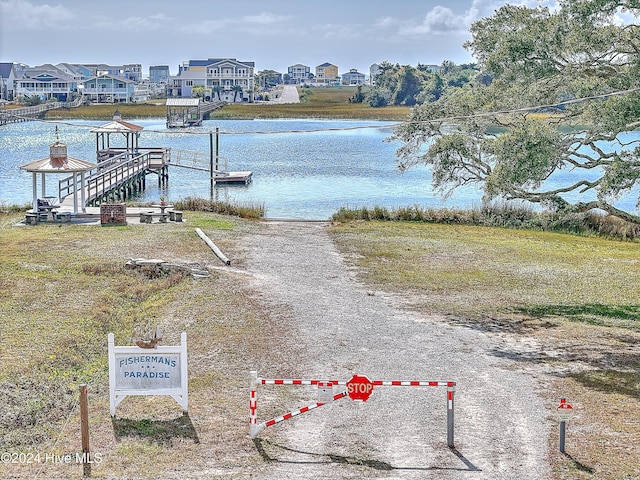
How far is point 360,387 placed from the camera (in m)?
12.1

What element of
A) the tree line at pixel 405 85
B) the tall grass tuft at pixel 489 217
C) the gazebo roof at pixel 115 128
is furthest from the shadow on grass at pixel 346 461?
the tree line at pixel 405 85

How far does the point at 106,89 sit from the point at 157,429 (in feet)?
514

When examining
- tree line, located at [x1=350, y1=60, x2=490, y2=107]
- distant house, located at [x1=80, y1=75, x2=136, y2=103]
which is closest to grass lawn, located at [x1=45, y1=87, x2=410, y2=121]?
tree line, located at [x1=350, y1=60, x2=490, y2=107]

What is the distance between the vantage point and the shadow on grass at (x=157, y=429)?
11586 millimetres

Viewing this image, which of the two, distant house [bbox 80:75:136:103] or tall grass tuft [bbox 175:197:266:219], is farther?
distant house [bbox 80:75:136:103]

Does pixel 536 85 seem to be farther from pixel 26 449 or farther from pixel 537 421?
pixel 26 449

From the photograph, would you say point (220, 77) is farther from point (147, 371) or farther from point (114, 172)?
point (147, 371)

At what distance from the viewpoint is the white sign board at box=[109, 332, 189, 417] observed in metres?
12.3

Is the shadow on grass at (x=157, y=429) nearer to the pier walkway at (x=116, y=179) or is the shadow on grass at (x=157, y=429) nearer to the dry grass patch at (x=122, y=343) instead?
the dry grass patch at (x=122, y=343)

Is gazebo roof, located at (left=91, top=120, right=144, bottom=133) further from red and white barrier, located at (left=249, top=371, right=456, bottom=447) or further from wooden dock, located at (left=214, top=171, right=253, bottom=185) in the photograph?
red and white barrier, located at (left=249, top=371, right=456, bottom=447)

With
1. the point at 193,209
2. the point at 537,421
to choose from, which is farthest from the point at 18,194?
the point at 537,421

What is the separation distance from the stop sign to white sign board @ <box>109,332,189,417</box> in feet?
7.66

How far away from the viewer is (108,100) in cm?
16125

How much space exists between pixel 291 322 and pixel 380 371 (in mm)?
3791
